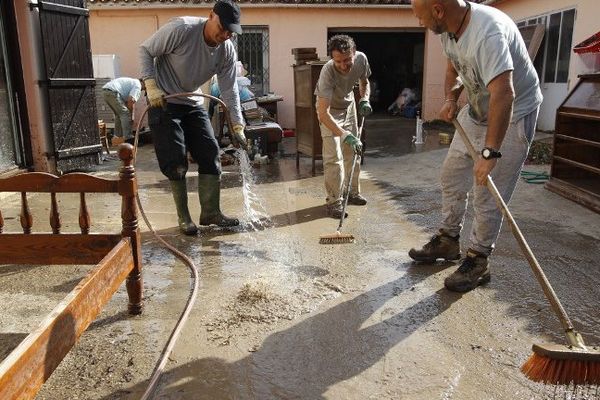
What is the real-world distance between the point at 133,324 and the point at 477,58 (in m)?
2.47

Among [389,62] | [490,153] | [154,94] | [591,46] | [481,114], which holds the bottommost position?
[490,153]

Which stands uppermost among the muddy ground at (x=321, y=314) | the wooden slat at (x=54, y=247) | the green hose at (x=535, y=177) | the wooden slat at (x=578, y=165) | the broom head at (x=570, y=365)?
the wooden slat at (x=54, y=247)

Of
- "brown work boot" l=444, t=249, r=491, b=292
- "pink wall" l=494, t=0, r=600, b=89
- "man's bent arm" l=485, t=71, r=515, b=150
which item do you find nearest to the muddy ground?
"brown work boot" l=444, t=249, r=491, b=292

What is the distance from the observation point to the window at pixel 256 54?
41.6 ft

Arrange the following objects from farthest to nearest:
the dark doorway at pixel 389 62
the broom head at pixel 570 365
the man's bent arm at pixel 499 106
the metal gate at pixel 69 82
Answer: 1. the dark doorway at pixel 389 62
2. the metal gate at pixel 69 82
3. the man's bent arm at pixel 499 106
4. the broom head at pixel 570 365

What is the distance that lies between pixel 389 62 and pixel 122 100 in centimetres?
1293

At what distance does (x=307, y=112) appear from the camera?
750 cm

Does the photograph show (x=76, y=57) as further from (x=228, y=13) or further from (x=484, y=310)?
(x=484, y=310)

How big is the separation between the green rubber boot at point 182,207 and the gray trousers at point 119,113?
18.7 ft

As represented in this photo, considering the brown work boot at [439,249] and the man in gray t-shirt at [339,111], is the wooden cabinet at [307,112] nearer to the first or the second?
the man in gray t-shirt at [339,111]

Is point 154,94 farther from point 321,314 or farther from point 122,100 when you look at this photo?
point 122,100

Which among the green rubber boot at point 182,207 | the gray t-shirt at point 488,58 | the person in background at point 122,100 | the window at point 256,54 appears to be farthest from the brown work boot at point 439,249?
the window at point 256,54

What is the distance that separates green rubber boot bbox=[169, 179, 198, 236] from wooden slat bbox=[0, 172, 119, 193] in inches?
70.1

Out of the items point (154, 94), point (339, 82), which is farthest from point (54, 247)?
point (339, 82)
